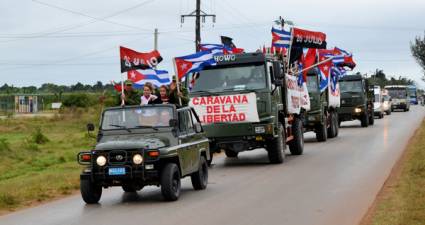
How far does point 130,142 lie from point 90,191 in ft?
3.76

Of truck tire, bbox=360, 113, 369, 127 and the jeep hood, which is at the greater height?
the jeep hood

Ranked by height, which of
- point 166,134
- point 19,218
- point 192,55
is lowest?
point 19,218

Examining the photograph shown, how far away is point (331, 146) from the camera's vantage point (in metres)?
25.4

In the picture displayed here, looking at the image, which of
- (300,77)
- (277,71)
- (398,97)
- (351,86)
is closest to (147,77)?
(277,71)

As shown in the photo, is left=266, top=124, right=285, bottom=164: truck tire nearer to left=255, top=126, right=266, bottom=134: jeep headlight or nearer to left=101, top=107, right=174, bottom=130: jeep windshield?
left=255, top=126, right=266, bottom=134: jeep headlight

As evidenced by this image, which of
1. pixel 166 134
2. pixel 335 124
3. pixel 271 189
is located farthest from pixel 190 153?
pixel 335 124

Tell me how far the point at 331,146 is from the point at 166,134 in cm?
1341

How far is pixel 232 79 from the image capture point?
755 inches

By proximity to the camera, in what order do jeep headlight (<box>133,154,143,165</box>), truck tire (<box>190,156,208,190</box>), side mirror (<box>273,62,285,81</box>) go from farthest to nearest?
side mirror (<box>273,62,285,81</box>), truck tire (<box>190,156,208,190</box>), jeep headlight (<box>133,154,143,165</box>)

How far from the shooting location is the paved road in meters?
10.7

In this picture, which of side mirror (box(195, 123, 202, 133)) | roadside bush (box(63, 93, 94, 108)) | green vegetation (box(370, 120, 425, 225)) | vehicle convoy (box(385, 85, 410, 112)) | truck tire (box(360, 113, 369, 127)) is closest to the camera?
green vegetation (box(370, 120, 425, 225))

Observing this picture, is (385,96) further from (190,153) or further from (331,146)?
(190,153)

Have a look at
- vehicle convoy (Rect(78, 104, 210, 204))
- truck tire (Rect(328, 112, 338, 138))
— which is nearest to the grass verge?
vehicle convoy (Rect(78, 104, 210, 204))

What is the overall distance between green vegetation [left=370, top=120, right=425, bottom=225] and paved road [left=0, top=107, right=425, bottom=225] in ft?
1.06
